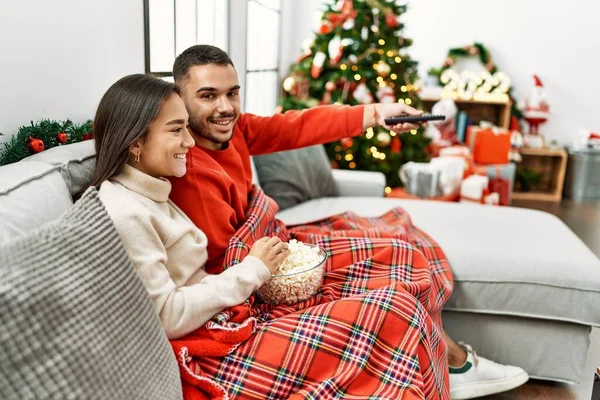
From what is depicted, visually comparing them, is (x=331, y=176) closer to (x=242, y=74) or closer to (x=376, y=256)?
(x=242, y=74)

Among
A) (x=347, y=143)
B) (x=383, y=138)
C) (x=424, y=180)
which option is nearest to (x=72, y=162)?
(x=424, y=180)

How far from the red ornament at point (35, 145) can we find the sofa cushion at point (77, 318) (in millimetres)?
437

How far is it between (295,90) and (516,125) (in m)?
2.16

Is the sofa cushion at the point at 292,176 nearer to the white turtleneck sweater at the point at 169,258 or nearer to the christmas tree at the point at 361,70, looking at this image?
the christmas tree at the point at 361,70

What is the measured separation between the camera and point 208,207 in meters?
1.46

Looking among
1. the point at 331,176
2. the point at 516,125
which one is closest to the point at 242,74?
the point at 331,176

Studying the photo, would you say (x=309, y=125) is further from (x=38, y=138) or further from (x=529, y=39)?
(x=529, y=39)

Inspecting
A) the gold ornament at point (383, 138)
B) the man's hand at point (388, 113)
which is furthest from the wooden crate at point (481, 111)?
the man's hand at point (388, 113)

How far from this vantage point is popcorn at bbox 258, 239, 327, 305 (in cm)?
137

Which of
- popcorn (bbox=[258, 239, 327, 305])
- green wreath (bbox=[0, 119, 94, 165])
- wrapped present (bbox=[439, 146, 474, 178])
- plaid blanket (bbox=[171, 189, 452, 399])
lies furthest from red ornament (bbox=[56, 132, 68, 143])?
wrapped present (bbox=[439, 146, 474, 178])

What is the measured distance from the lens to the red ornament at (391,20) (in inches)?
142

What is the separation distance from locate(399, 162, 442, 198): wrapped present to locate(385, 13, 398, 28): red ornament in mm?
951

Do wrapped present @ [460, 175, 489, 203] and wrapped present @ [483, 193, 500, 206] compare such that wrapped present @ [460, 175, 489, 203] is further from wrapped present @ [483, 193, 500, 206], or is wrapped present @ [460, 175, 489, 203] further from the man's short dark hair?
the man's short dark hair

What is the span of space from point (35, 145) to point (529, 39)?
4.63 m
